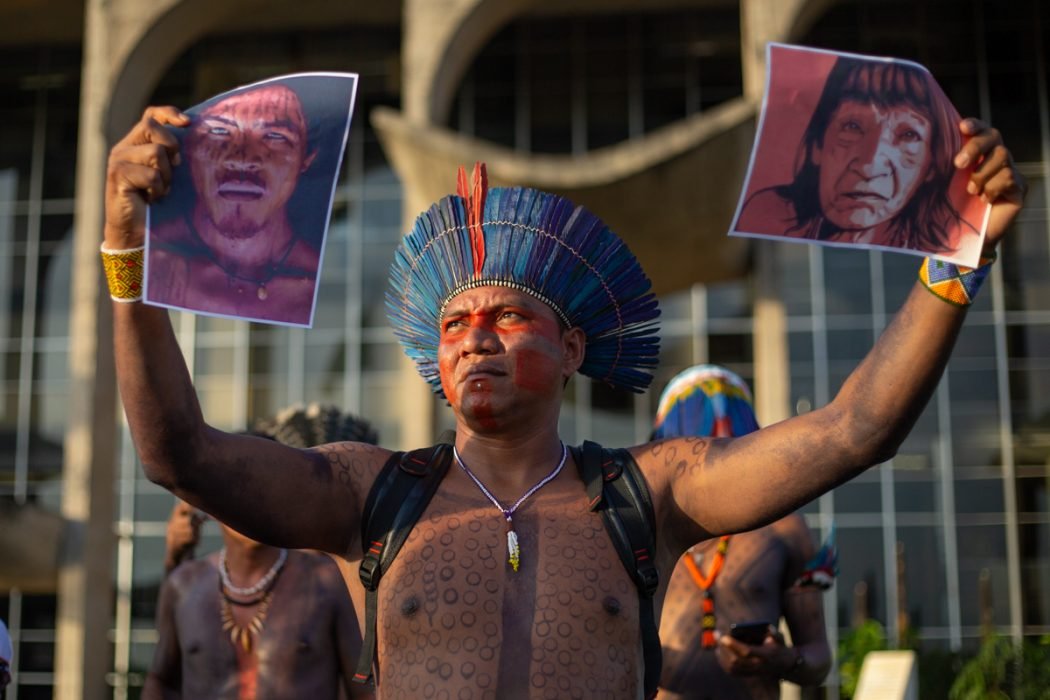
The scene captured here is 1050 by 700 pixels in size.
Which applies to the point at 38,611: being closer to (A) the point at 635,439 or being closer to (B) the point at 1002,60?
(A) the point at 635,439

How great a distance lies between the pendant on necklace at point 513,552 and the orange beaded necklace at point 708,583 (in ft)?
10.2

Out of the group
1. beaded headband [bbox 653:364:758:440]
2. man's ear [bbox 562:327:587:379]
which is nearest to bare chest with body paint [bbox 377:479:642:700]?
man's ear [bbox 562:327:587:379]

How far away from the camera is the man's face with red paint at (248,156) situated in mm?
3398

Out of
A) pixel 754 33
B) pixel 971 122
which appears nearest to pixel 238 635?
pixel 971 122

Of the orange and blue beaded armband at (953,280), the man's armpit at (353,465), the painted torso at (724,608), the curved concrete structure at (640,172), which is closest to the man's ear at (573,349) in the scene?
the man's armpit at (353,465)

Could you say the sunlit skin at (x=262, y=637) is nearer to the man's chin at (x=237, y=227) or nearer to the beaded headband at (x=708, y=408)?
the beaded headband at (x=708, y=408)

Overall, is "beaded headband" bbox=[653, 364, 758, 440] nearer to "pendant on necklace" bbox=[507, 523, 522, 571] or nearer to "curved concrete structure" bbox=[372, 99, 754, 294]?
"pendant on necklace" bbox=[507, 523, 522, 571]

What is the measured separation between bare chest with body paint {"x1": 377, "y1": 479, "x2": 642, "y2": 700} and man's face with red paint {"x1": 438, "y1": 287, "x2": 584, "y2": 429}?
27cm

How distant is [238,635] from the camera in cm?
653

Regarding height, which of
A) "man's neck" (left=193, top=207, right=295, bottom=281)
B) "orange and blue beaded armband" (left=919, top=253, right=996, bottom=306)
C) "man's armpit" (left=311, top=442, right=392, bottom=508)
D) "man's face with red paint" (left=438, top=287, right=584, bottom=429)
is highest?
"man's neck" (left=193, top=207, right=295, bottom=281)

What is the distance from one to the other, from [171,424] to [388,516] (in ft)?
2.00

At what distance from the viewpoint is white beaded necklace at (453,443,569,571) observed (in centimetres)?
358

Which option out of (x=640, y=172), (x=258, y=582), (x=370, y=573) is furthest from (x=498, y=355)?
(x=640, y=172)

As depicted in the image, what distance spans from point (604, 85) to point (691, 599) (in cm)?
2153
